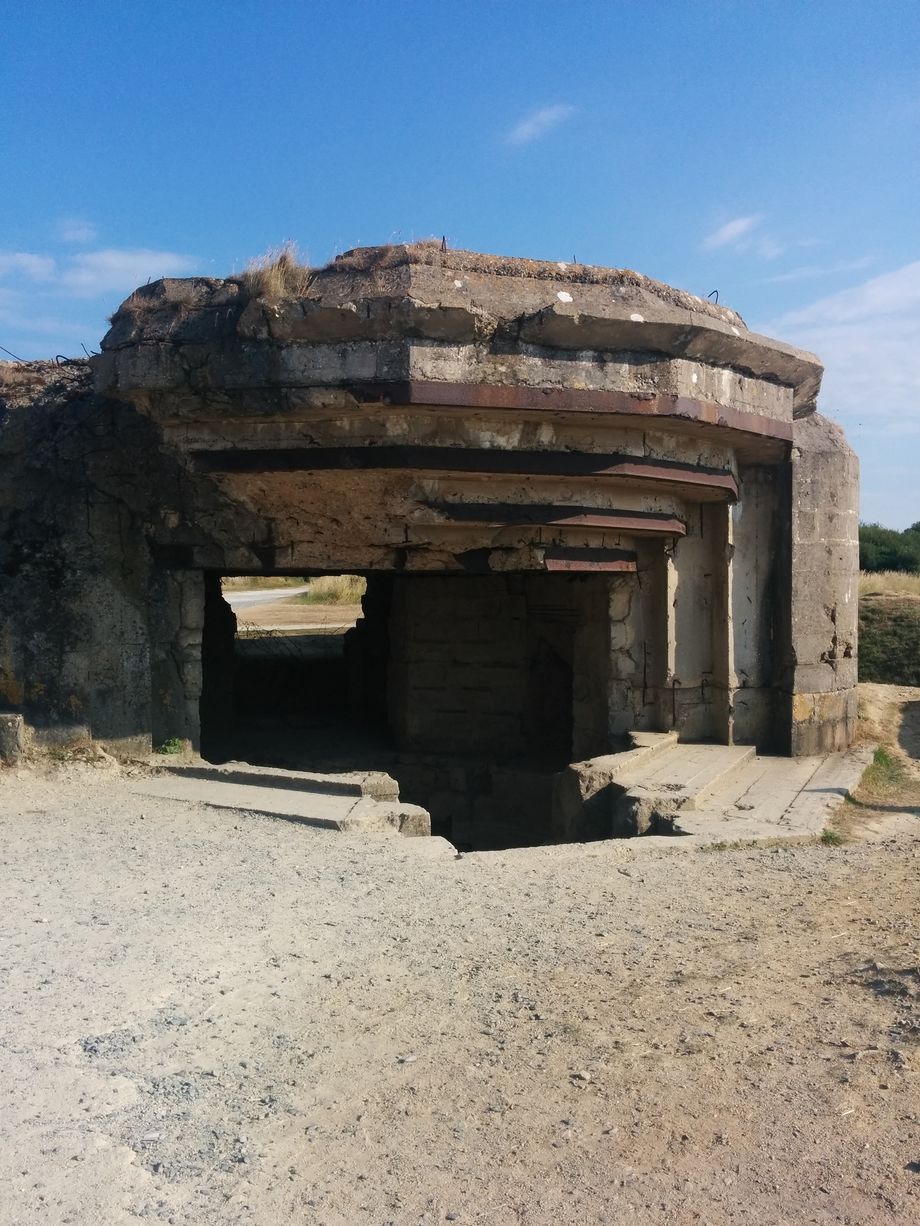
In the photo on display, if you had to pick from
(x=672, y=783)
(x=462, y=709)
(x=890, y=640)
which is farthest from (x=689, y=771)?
(x=890, y=640)

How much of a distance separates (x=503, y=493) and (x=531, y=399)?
30.6 inches

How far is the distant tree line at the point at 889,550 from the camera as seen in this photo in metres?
28.6

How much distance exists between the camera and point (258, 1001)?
117 inches

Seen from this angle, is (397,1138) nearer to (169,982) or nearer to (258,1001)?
(258,1001)

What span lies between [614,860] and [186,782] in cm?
264

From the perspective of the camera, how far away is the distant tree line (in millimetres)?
Result: 28609

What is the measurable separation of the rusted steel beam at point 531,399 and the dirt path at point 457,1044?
2438mm

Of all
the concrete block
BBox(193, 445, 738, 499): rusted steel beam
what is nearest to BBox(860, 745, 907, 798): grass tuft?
BBox(193, 445, 738, 499): rusted steel beam

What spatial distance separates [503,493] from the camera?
6176 millimetres

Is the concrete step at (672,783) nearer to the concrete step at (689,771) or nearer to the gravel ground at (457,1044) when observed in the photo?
the concrete step at (689,771)

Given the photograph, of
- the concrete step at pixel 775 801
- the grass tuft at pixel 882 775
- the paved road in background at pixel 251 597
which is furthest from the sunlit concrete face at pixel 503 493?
the paved road in background at pixel 251 597

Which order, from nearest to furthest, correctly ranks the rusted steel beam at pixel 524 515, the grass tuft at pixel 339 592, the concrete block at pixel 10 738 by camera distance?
the concrete block at pixel 10 738 < the rusted steel beam at pixel 524 515 < the grass tuft at pixel 339 592

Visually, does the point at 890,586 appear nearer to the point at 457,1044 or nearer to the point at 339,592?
the point at 339,592

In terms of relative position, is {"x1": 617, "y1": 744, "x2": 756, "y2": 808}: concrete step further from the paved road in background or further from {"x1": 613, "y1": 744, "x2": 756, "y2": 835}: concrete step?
the paved road in background
